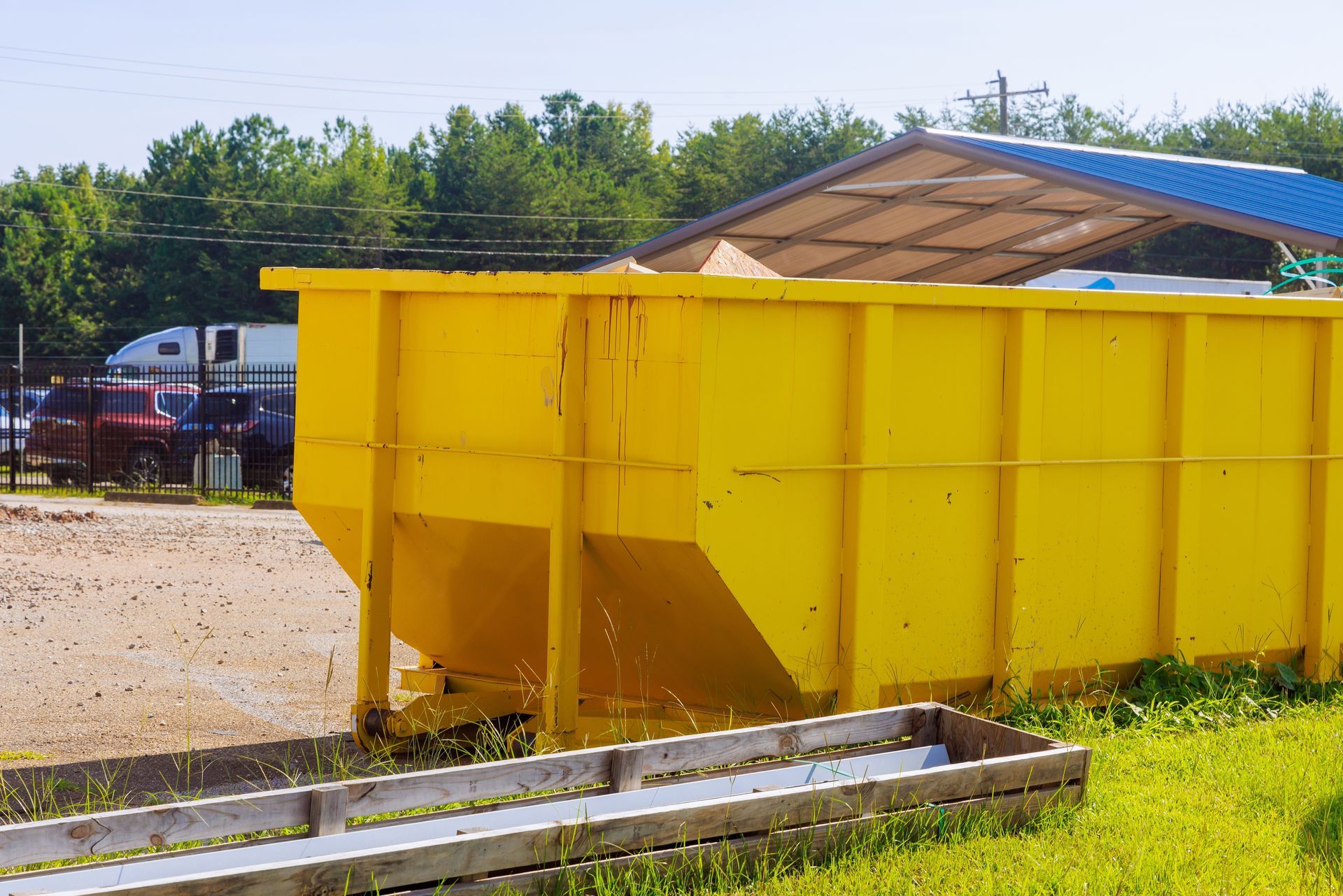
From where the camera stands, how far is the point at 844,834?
4.25 meters

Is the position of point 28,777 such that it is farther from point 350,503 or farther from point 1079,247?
point 1079,247

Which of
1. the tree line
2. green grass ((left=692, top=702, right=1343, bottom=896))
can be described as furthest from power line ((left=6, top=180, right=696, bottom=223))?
green grass ((left=692, top=702, right=1343, bottom=896))

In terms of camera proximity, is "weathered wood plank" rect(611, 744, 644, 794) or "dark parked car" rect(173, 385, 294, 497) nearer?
"weathered wood plank" rect(611, 744, 644, 794)

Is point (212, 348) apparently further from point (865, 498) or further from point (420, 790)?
point (420, 790)

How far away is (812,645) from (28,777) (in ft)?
11.8

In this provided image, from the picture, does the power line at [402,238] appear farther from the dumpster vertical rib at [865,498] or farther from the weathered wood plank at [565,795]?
the weathered wood plank at [565,795]

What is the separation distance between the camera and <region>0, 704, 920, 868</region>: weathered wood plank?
358 centimetres

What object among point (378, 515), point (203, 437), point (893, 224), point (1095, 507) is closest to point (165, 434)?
point (203, 437)

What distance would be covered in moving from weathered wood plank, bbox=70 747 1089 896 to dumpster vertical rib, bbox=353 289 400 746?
83.5 inches

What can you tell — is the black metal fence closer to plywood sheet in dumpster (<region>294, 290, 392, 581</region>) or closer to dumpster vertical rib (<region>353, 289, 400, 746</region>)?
plywood sheet in dumpster (<region>294, 290, 392, 581</region>)

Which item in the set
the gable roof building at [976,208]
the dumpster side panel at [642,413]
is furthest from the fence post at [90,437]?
the dumpster side panel at [642,413]

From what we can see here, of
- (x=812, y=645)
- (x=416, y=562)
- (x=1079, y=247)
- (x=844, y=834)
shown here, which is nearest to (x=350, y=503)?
(x=416, y=562)

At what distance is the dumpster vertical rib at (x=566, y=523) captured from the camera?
5168mm

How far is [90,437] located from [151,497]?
233cm
